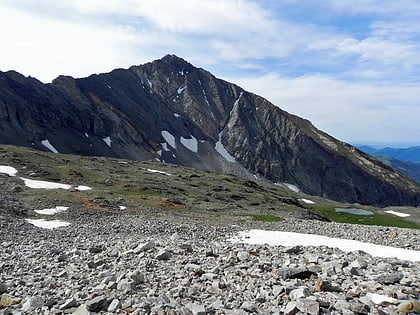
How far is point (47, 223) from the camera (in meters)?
43.6

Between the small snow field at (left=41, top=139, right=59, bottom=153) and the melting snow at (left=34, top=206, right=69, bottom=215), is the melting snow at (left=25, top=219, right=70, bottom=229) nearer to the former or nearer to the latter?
the melting snow at (left=34, top=206, right=69, bottom=215)

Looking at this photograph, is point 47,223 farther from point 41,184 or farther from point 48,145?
point 48,145

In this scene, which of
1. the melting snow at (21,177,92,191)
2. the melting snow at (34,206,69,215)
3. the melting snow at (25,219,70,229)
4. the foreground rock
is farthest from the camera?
the melting snow at (21,177,92,191)

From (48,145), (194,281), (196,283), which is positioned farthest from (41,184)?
(48,145)

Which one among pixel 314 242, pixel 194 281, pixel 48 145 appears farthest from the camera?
pixel 48 145

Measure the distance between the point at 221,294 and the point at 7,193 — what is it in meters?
57.1

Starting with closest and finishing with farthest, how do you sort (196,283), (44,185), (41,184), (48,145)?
(196,283)
(44,185)
(41,184)
(48,145)

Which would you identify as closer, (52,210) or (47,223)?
(47,223)

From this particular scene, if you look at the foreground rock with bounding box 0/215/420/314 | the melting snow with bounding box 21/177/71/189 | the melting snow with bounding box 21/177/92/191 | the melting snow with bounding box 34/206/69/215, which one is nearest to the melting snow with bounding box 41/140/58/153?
the melting snow with bounding box 21/177/92/191

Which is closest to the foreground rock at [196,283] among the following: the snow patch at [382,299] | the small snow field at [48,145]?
the snow patch at [382,299]

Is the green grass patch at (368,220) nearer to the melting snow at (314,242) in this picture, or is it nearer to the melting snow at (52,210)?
the melting snow at (314,242)

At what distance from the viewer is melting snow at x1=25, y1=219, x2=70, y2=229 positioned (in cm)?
4200

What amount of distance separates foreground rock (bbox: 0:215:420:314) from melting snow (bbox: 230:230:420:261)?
10.7 metres

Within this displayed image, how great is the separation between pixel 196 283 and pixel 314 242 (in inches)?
864
